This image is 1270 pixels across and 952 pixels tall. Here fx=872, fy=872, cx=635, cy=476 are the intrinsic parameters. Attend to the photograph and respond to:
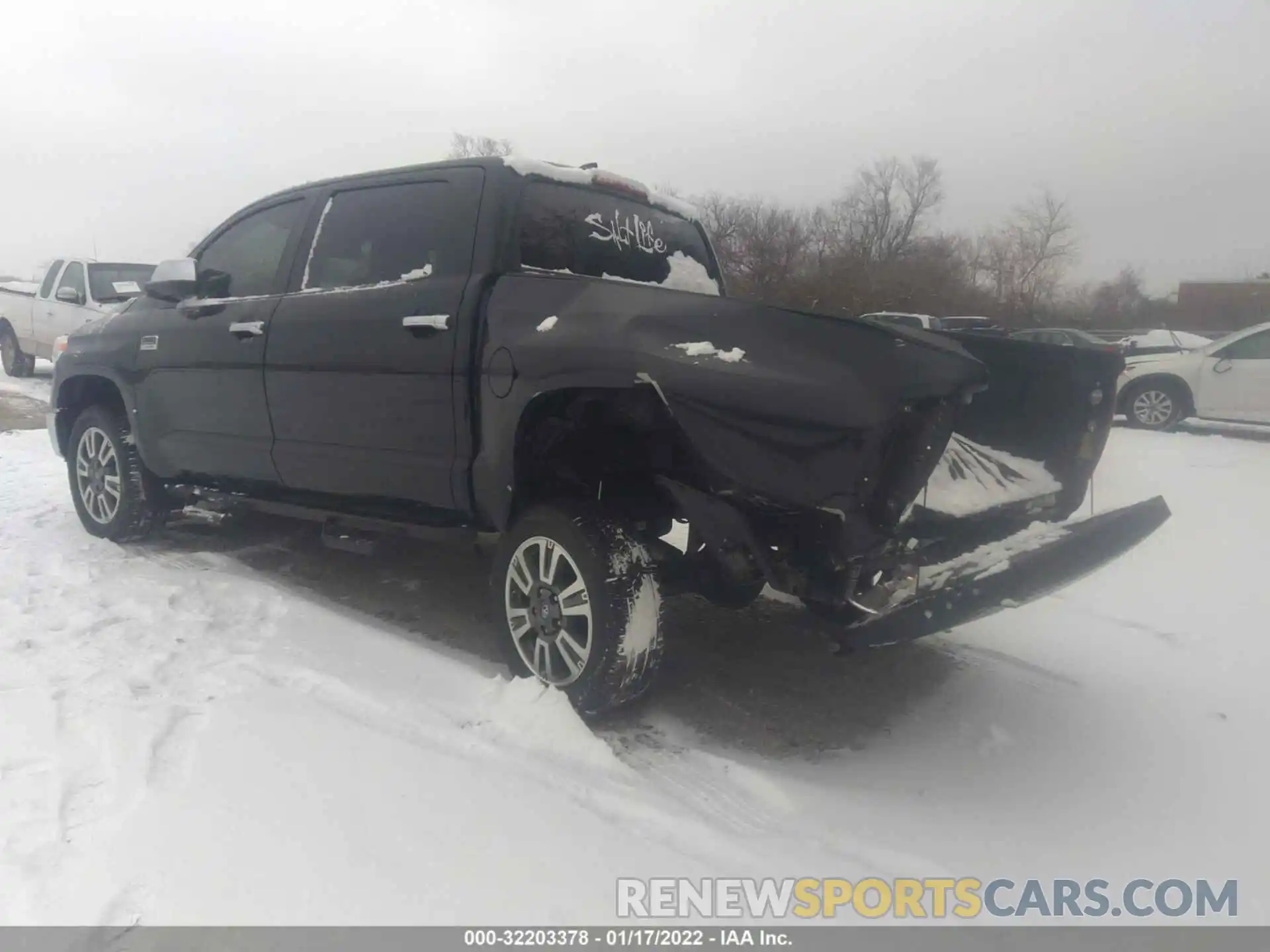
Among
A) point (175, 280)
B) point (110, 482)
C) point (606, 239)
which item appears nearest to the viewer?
point (606, 239)

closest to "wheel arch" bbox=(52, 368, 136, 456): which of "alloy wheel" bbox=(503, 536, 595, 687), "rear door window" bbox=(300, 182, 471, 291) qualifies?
"rear door window" bbox=(300, 182, 471, 291)

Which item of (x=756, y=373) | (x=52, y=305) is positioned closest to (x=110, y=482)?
(x=756, y=373)

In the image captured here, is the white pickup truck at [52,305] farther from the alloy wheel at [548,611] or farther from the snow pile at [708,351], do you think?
the snow pile at [708,351]

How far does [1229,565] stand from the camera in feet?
16.2

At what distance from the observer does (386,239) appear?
12.3 ft

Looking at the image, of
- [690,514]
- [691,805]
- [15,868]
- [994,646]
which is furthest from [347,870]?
[994,646]

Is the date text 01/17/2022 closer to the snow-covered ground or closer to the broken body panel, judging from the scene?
the snow-covered ground

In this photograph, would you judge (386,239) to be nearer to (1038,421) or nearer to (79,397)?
(1038,421)

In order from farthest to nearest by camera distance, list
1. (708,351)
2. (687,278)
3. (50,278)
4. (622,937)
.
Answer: (50,278)
(687,278)
(708,351)
(622,937)

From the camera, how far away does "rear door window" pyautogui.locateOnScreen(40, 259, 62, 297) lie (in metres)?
13.3

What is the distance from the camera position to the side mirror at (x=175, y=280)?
443cm

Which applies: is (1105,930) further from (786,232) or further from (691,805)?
(786,232)

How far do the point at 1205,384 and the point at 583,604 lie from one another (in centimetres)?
1115

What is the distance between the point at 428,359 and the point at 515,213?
2.16 ft
